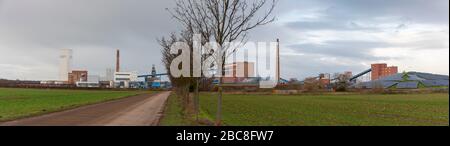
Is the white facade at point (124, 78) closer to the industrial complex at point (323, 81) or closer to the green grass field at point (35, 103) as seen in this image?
the industrial complex at point (323, 81)

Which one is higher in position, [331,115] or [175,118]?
[175,118]

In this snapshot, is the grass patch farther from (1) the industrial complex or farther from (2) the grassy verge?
(1) the industrial complex

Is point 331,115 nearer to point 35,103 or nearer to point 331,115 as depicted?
point 331,115

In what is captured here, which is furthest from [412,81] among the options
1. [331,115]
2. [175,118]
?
[175,118]

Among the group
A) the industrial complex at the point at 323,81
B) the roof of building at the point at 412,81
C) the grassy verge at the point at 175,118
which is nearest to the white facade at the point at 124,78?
the industrial complex at the point at 323,81

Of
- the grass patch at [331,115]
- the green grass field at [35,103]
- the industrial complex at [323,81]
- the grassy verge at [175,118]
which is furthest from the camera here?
the industrial complex at [323,81]

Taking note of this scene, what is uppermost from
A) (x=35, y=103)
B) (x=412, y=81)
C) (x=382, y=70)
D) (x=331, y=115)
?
(x=382, y=70)

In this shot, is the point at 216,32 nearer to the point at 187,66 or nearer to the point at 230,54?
the point at 230,54

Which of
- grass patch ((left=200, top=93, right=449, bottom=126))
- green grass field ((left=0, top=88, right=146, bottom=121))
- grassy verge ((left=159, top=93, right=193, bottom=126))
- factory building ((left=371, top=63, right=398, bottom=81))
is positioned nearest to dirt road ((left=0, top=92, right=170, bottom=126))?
grassy verge ((left=159, top=93, right=193, bottom=126))

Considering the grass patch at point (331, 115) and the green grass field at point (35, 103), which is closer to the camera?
the grass patch at point (331, 115)

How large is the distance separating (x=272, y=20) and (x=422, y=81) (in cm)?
16092

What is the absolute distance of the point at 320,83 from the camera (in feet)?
460
